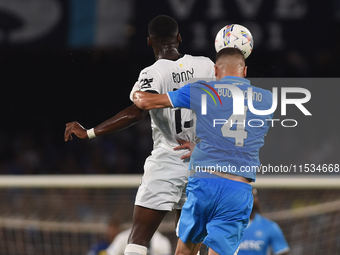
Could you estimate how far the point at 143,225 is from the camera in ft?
10.5

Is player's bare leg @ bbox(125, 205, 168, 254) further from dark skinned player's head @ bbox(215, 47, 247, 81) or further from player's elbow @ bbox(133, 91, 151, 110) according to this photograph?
dark skinned player's head @ bbox(215, 47, 247, 81)

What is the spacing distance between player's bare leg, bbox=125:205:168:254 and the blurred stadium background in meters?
2.11

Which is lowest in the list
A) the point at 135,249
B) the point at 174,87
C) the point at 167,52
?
the point at 135,249

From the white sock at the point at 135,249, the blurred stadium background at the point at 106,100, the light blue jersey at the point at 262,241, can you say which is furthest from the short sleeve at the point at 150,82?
the light blue jersey at the point at 262,241

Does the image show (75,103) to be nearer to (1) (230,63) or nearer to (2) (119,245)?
(2) (119,245)

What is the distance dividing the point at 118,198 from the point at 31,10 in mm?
3557

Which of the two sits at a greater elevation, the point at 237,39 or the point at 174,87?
the point at 237,39

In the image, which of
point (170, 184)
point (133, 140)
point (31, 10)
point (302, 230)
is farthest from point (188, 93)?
point (133, 140)

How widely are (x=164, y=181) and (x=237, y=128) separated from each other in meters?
0.72

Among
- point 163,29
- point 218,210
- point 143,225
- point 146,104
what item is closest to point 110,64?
point 163,29

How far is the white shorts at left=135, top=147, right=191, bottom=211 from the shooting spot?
3.24 meters

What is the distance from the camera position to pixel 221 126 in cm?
283

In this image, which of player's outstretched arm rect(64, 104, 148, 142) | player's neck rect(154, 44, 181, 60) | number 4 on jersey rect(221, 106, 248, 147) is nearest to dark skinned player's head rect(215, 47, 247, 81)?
number 4 on jersey rect(221, 106, 248, 147)

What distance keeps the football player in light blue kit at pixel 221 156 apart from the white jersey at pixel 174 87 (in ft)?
1.13
